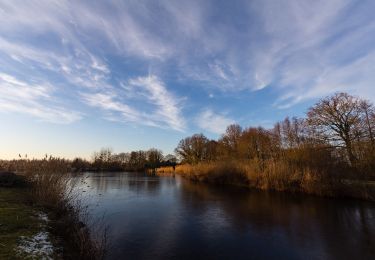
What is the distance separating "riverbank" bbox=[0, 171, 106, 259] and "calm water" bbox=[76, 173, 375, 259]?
3.64 ft

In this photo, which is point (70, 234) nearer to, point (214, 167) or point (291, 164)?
point (291, 164)

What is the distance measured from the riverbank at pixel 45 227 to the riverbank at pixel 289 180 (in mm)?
16879

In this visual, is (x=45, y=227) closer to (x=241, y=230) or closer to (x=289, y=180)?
(x=241, y=230)

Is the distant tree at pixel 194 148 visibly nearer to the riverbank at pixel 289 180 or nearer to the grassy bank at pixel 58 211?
the riverbank at pixel 289 180

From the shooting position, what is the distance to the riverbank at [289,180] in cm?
1820

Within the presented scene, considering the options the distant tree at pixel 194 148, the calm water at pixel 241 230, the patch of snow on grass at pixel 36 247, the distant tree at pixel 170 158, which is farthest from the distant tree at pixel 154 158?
the patch of snow on grass at pixel 36 247

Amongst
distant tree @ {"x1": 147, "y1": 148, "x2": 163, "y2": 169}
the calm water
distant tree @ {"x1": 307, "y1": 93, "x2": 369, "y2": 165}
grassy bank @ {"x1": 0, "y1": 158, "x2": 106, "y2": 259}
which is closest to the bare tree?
distant tree @ {"x1": 307, "y1": 93, "x2": 369, "y2": 165}

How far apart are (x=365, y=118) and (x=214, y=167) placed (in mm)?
17256

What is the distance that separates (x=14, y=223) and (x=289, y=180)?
19934 millimetres

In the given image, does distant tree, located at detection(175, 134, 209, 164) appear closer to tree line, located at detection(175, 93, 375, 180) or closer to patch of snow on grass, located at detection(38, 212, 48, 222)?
tree line, located at detection(175, 93, 375, 180)

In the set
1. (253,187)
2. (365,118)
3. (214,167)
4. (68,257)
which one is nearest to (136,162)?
(214,167)

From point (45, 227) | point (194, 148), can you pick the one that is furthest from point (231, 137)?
point (45, 227)

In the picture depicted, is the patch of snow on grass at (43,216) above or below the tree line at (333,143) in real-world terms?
below

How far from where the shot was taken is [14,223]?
22.1 ft
